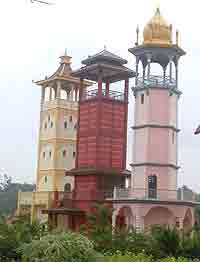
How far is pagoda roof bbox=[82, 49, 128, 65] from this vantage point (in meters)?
38.9

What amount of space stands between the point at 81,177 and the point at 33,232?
17812mm

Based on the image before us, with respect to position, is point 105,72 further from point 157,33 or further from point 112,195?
point 112,195

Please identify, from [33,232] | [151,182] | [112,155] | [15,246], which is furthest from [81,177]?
[15,246]

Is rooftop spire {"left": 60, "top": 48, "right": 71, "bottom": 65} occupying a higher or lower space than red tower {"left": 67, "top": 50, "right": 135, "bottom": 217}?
higher

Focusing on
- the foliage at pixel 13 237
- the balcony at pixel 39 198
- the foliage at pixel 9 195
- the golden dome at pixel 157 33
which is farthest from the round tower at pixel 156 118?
the foliage at pixel 9 195

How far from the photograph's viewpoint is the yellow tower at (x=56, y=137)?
45.3 meters

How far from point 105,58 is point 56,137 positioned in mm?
9122

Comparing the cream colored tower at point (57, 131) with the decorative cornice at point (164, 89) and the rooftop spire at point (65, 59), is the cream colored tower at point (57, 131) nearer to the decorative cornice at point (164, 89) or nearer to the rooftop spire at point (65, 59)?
the rooftop spire at point (65, 59)

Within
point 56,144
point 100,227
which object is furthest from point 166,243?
point 56,144

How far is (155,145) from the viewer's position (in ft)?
119

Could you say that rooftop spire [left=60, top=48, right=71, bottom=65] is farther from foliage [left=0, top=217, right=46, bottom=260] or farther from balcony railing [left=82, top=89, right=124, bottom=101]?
foliage [left=0, top=217, right=46, bottom=260]

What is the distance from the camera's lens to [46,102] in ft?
154

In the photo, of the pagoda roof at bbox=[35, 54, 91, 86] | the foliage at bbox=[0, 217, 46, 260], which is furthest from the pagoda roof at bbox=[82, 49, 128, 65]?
the foliage at bbox=[0, 217, 46, 260]

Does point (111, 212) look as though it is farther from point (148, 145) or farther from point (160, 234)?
point (160, 234)
